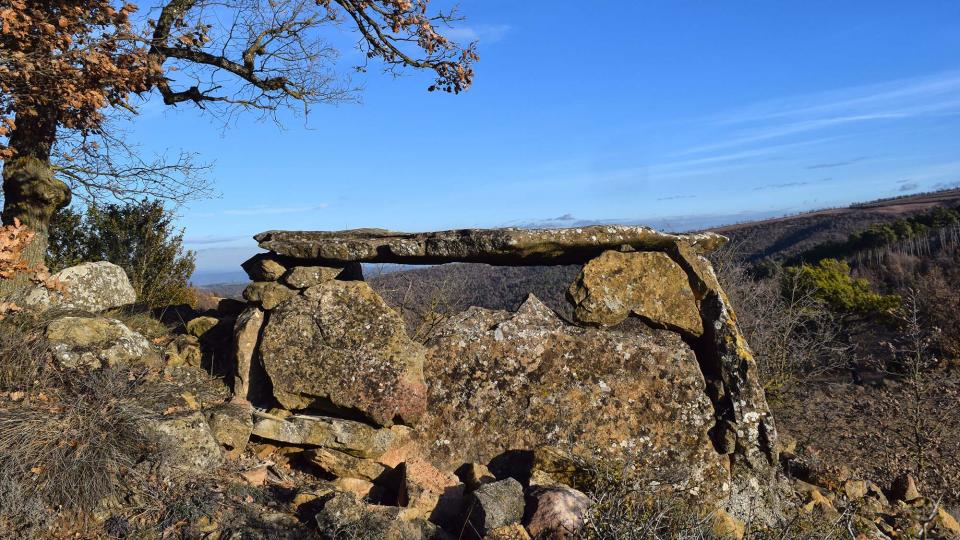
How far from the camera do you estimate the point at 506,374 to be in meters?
6.72

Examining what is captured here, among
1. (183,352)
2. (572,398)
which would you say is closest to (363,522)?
(572,398)

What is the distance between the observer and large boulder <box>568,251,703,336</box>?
7.02m

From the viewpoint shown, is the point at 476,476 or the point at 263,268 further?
the point at 263,268

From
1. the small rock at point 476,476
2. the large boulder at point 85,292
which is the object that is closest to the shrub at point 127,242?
the large boulder at point 85,292

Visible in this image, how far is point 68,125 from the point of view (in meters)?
8.18

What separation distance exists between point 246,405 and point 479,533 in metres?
2.84

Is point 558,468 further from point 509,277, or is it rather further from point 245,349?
point 509,277

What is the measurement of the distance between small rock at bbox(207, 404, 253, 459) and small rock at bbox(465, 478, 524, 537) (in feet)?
6.88

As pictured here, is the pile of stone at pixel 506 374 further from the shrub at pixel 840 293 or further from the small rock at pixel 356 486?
the shrub at pixel 840 293

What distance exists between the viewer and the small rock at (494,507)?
486 centimetres

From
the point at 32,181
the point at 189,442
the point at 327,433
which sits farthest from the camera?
the point at 32,181

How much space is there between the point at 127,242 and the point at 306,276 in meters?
6.87

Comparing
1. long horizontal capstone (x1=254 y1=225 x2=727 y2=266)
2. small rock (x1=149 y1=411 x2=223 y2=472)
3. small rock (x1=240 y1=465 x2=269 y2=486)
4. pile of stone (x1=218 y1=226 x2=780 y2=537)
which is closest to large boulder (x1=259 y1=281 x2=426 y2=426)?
pile of stone (x1=218 y1=226 x2=780 y2=537)

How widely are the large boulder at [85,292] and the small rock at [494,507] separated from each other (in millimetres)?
4865
